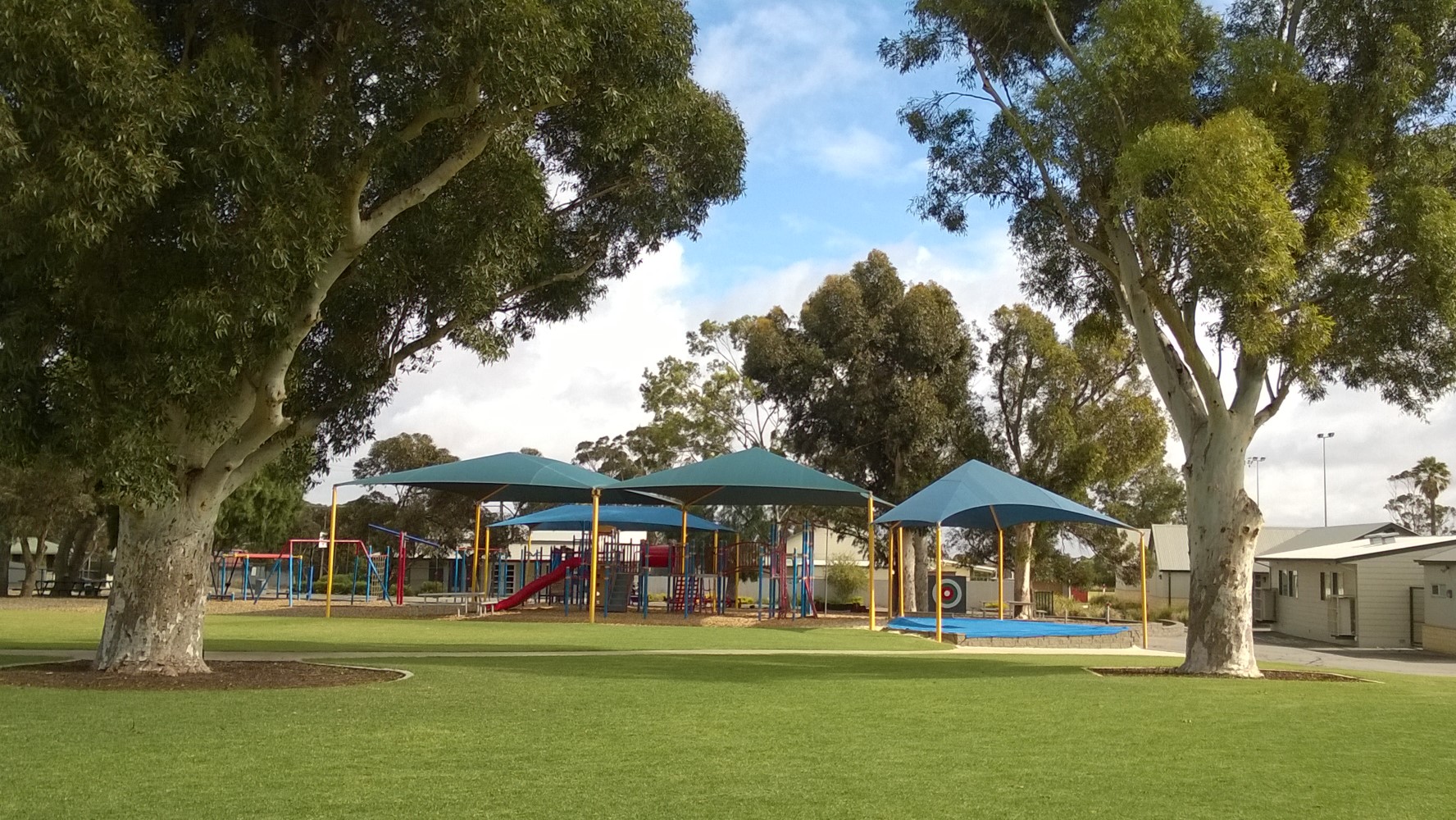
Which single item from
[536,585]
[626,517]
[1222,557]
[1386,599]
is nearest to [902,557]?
[626,517]

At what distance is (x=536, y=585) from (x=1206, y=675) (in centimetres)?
1975

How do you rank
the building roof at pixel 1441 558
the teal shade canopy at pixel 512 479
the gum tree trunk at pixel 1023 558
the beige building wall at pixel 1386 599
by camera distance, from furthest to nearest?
the gum tree trunk at pixel 1023 558
the beige building wall at pixel 1386 599
the building roof at pixel 1441 558
the teal shade canopy at pixel 512 479

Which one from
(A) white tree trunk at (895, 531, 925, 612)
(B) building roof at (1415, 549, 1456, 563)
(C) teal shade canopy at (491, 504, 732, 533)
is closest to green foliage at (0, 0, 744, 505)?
(C) teal shade canopy at (491, 504, 732, 533)

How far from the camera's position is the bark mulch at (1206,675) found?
15766 mm

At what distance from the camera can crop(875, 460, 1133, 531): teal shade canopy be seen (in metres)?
26.0

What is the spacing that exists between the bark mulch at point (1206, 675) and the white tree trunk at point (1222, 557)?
0.23m

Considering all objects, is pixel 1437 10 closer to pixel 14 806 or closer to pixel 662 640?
pixel 662 640

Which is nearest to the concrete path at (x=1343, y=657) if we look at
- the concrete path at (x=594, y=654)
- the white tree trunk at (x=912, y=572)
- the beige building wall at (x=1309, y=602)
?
the beige building wall at (x=1309, y=602)

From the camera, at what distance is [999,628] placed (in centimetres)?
2903

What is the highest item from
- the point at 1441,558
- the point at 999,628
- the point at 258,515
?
the point at 258,515

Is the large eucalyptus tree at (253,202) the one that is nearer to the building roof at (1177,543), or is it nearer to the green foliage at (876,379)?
the green foliage at (876,379)

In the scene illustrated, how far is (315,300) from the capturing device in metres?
12.7

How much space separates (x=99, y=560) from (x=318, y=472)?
49819 millimetres

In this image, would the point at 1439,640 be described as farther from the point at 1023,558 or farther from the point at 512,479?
the point at 512,479
